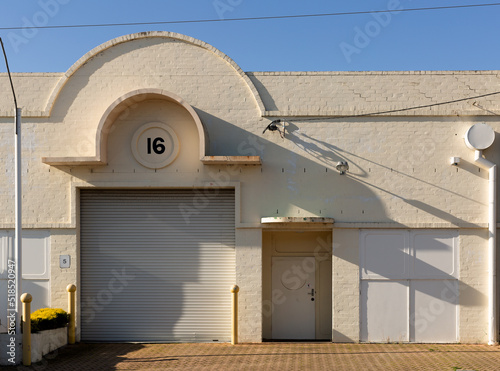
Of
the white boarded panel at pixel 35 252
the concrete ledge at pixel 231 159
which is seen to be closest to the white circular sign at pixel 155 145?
the concrete ledge at pixel 231 159

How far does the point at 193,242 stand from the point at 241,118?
329 cm

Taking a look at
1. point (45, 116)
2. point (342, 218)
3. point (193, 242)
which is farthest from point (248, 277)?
point (45, 116)

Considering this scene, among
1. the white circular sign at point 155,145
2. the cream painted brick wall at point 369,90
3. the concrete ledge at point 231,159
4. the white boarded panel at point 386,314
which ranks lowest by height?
the white boarded panel at point 386,314

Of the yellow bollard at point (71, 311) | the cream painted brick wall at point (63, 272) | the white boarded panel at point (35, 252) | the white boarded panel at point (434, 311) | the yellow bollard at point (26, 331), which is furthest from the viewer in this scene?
the white boarded panel at point (35, 252)

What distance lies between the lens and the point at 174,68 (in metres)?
12.8

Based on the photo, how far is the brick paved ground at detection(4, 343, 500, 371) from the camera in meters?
10.4

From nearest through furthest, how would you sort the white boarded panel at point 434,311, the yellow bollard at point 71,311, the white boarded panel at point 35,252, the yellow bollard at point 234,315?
1. the yellow bollard at point 234,315
2. the yellow bollard at point 71,311
3. the white boarded panel at point 434,311
4. the white boarded panel at point 35,252

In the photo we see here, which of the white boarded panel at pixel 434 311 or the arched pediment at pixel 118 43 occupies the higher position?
the arched pediment at pixel 118 43

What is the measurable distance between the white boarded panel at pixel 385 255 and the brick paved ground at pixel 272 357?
1700 mm

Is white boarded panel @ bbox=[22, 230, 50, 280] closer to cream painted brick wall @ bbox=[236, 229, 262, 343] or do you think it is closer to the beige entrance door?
cream painted brick wall @ bbox=[236, 229, 262, 343]

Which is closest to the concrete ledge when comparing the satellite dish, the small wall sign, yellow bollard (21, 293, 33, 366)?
the small wall sign

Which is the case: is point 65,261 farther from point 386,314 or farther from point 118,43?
point 386,314

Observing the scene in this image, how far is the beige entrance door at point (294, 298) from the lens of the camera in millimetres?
13062

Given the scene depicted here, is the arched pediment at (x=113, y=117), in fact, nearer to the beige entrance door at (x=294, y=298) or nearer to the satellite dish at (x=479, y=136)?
the beige entrance door at (x=294, y=298)
